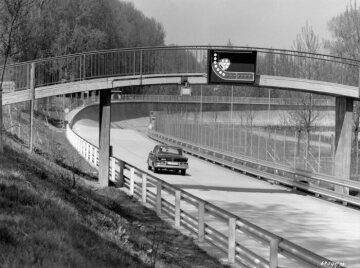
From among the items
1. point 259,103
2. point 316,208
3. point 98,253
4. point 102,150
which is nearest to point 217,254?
point 98,253

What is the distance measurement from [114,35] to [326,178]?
104 meters

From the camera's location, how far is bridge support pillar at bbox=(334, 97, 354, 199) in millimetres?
22688

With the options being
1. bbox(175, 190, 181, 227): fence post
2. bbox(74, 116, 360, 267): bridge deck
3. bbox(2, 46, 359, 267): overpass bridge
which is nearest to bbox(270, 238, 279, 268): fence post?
bbox(74, 116, 360, 267): bridge deck

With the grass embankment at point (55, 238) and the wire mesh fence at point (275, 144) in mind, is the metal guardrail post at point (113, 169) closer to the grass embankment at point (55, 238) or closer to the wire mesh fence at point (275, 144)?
the wire mesh fence at point (275, 144)

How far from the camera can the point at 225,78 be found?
69.8ft

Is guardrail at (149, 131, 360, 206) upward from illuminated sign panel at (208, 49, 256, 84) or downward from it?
downward

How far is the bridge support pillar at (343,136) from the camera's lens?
2269 centimetres

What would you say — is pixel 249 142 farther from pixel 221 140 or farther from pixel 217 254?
pixel 217 254

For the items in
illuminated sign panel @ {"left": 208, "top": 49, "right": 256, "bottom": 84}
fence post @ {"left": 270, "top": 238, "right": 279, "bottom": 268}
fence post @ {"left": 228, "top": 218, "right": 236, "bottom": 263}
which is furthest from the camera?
illuminated sign panel @ {"left": 208, "top": 49, "right": 256, "bottom": 84}

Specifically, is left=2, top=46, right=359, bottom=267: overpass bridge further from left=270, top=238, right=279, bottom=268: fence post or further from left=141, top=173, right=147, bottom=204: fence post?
left=270, top=238, right=279, bottom=268: fence post

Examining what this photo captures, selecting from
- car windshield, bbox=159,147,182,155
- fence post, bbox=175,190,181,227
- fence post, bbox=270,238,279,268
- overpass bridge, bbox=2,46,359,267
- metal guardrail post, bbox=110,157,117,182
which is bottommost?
car windshield, bbox=159,147,182,155

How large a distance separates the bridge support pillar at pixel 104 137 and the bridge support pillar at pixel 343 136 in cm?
980

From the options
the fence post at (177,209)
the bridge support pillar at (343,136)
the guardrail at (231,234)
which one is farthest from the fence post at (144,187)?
the bridge support pillar at (343,136)

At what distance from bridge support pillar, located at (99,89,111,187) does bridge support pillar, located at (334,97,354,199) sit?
9.80m
